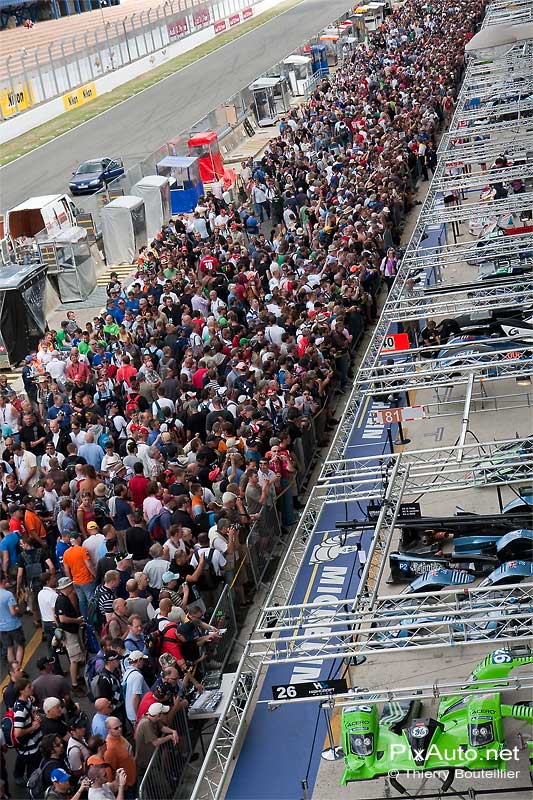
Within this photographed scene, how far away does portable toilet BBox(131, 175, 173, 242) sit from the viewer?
36.2 meters

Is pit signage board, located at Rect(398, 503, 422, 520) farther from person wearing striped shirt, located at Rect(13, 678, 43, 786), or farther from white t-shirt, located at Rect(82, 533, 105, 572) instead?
person wearing striped shirt, located at Rect(13, 678, 43, 786)

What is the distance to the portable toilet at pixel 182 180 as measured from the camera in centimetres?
3841

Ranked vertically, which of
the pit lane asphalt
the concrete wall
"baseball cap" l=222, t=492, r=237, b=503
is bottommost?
the pit lane asphalt

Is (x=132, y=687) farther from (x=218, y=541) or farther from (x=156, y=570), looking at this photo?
(x=218, y=541)

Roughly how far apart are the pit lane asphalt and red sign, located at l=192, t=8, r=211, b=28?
3.83 metres

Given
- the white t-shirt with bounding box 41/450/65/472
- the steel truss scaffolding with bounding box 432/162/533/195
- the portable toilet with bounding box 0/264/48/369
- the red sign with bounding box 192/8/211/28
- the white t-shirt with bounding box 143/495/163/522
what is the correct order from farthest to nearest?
the red sign with bounding box 192/8/211/28 < the portable toilet with bounding box 0/264/48/369 < the steel truss scaffolding with bounding box 432/162/533/195 < the white t-shirt with bounding box 41/450/65/472 < the white t-shirt with bounding box 143/495/163/522

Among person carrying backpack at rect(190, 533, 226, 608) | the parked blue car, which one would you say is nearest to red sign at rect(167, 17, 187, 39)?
the parked blue car

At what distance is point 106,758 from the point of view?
36.4ft

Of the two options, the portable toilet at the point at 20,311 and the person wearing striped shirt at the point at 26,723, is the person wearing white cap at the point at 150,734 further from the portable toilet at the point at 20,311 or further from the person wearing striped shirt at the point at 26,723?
the portable toilet at the point at 20,311

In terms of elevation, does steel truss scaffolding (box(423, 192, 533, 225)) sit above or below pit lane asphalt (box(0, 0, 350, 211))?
A: above

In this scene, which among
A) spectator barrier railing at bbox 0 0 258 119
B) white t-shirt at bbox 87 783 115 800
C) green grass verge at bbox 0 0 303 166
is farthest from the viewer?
spectator barrier railing at bbox 0 0 258 119

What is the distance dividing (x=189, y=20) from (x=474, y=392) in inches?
2845

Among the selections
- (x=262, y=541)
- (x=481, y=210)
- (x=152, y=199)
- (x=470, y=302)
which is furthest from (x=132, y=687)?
(x=152, y=199)

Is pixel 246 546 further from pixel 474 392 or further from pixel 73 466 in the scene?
pixel 474 392
